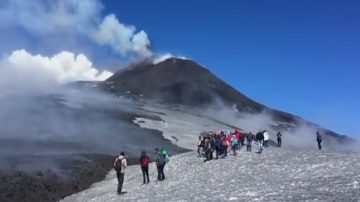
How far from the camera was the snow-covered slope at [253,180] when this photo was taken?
2959 cm

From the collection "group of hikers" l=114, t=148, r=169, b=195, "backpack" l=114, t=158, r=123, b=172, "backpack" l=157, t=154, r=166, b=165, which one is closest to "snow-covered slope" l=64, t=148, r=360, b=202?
"group of hikers" l=114, t=148, r=169, b=195

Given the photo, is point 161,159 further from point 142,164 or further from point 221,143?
point 221,143

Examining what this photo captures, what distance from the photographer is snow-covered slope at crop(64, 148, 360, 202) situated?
97.1 ft

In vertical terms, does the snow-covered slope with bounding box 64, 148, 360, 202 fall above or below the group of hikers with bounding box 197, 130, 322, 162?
below

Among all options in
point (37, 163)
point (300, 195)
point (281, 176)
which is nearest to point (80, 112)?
point (37, 163)

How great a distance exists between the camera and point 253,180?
38.7 meters

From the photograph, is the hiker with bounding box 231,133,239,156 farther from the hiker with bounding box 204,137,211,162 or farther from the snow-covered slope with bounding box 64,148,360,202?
the hiker with bounding box 204,137,211,162

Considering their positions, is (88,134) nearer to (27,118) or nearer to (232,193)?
(27,118)

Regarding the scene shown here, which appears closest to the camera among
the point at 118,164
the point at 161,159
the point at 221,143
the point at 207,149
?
the point at 118,164

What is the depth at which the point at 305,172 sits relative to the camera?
38844 mm

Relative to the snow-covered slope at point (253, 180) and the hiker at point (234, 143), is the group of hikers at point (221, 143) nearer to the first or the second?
the hiker at point (234, 143)

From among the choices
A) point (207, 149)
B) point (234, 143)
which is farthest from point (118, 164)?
point (234, 143)

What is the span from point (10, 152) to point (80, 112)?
244ft

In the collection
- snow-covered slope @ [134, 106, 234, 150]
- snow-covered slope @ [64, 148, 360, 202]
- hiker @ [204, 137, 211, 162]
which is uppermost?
snow-covered slope @ [134, 106, 234, 150]
